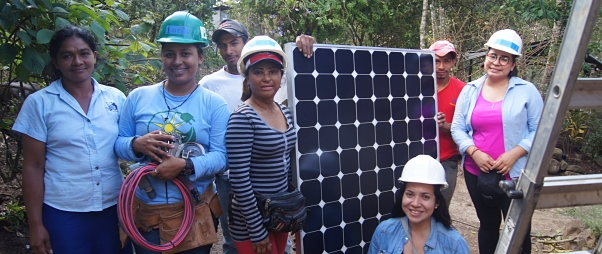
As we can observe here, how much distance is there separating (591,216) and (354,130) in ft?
15.9

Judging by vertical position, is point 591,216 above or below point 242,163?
below

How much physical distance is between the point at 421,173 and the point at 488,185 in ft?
2.33

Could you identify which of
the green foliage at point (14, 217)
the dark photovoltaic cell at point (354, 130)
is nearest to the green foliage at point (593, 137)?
the dark photovoltaic cell at point (354, 130)

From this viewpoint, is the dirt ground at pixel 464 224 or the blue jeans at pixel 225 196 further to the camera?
the dirt ground at pixel 464 224

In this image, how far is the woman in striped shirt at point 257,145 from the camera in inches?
97.6

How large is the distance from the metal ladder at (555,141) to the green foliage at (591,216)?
4571mm

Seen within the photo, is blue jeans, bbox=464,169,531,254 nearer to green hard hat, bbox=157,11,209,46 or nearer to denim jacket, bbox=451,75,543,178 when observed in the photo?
denim jacket, bbox=451,75,543,178

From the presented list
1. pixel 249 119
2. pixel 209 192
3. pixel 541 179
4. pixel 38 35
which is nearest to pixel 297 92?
pixel 249 119

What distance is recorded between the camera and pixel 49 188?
2.48 meters

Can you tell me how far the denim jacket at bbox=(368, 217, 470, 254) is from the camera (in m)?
2.61

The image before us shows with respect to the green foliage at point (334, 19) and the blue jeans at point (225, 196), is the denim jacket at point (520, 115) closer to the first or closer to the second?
the blue jeans at point (225, 196)

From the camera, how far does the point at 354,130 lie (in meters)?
3.14

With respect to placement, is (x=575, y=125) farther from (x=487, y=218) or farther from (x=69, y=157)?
(x=69, y=157)

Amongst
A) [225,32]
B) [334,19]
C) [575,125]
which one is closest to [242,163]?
[225,32]
